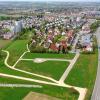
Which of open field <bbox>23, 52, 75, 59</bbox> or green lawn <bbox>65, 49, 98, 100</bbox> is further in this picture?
open field <bbox>23, 52, 75, 59</bbox>

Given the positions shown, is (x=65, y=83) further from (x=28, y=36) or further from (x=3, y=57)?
(x=28, y=36)

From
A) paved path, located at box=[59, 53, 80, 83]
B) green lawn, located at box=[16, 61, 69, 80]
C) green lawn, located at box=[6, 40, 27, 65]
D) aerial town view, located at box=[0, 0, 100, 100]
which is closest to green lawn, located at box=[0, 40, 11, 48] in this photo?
aerial town view, located at box=[0, 0, 100, 100]

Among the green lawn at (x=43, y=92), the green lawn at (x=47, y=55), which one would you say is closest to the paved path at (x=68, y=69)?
the green lawn at (x=47, y=55)

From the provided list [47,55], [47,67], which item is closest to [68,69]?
[47,67]

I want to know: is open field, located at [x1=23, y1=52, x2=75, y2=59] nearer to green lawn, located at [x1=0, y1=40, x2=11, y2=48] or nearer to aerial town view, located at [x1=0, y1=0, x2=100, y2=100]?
aerial town view, located at [x1=0, y1=0, x2=100, y2=100]

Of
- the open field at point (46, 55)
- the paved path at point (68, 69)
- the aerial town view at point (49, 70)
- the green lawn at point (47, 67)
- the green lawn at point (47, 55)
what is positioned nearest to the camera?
the aerial town view at point (49, 70)

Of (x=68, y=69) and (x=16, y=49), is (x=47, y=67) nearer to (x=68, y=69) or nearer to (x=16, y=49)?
(x=68, y=69)

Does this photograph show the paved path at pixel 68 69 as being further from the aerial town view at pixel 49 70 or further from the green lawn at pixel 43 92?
the green lawn at pixel 43 92
